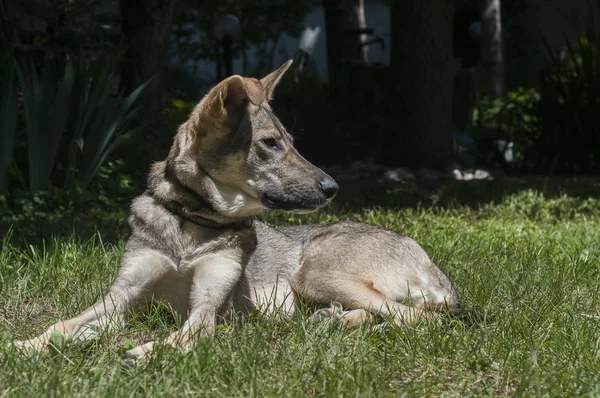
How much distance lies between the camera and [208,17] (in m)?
24.5

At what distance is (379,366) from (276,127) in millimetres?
1551

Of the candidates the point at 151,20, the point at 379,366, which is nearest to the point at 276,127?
the point at 379,366

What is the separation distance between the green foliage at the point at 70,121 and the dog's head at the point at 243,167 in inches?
177

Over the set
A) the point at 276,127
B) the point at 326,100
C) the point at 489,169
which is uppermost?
the point at 276,127

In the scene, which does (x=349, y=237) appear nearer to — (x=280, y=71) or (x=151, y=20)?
(x=280, y=71)

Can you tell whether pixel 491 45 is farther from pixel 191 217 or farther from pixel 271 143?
pixel 191 217

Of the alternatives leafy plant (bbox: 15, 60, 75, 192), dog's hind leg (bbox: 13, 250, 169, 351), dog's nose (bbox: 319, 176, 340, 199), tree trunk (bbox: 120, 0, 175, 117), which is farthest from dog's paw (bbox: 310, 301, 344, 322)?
tree trunk (bbox: 120, 0, 175, 117)

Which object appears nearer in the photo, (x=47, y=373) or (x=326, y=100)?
(x=47, y=373)

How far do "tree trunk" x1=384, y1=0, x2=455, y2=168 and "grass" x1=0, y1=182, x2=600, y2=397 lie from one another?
5.48 metres

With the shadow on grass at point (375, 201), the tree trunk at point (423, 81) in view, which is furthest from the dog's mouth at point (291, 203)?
the tree trunk at point (423, 81)

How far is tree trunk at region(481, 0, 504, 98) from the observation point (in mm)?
18391

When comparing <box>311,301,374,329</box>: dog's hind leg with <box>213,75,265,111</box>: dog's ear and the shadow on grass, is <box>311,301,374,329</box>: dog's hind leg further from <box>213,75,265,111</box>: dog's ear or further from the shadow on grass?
the shadow on grass

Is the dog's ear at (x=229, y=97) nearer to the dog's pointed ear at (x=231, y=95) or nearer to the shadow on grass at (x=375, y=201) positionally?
the dog's pointed ear at (x=231, y=95)

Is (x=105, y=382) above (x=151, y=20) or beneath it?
beneath
